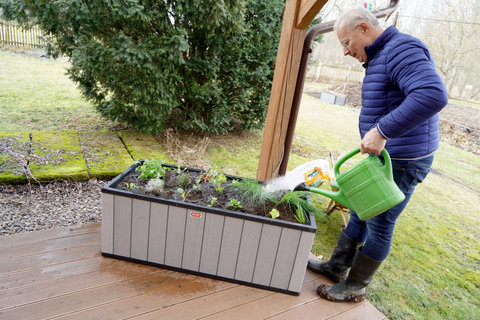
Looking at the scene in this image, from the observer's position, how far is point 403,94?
55.5 inches

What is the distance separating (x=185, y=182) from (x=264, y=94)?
2.76m

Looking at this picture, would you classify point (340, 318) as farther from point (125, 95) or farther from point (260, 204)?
point (125, 95)

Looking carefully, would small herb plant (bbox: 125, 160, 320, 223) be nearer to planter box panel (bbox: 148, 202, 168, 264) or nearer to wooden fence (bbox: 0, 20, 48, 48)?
planter box panel (bbox: 148, 202, 168, 264)

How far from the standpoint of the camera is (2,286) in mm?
1530

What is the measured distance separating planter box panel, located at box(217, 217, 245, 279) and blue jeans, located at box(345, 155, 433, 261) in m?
0.74

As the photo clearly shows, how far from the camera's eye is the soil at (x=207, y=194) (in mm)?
1827

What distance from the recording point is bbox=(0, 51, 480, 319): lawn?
210 cm

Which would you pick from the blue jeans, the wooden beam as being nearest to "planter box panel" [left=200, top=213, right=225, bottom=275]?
the blue jeans

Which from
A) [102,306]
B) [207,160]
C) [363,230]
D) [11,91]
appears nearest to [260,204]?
[363,230]

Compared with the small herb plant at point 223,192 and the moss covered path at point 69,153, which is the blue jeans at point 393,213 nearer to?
the small herb plant at point 223,192

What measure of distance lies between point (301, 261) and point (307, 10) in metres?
1.61

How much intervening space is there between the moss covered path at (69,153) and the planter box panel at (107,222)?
3.94ft

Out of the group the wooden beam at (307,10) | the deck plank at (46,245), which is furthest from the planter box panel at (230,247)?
the wooden beam at (307,10)

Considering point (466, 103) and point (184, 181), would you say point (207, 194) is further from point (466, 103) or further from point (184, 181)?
point (466, 103)
